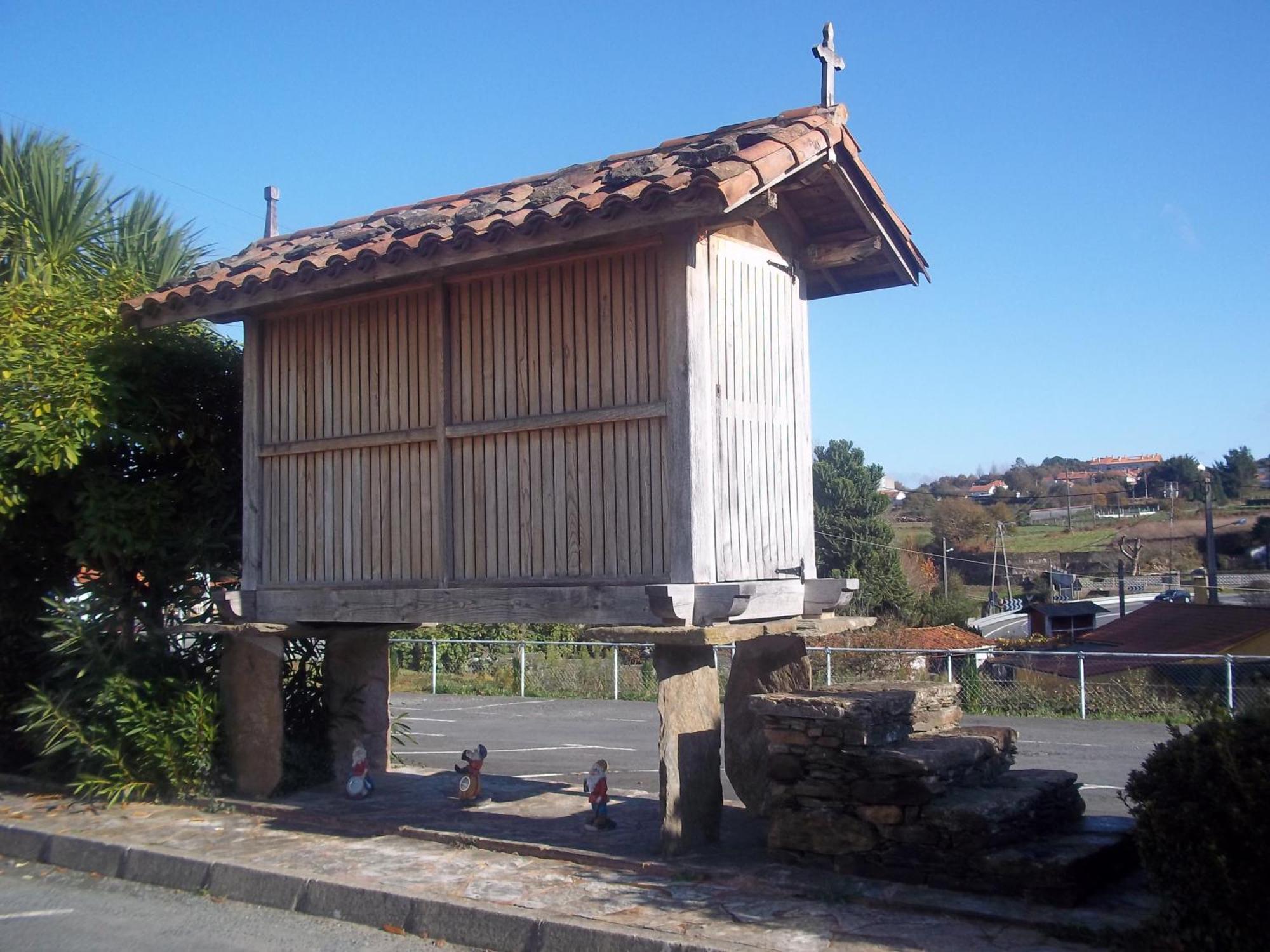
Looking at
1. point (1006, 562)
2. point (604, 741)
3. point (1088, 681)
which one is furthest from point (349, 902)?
point (1006, 562)

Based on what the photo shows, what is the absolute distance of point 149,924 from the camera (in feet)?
20.5

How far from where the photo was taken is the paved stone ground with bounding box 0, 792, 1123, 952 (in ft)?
17.0

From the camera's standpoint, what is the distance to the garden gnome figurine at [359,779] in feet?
29.2

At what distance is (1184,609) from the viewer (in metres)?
25.9

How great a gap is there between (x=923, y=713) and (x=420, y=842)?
3418 millimetres

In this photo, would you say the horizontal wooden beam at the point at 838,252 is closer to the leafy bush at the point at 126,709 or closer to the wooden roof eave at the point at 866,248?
the wooden roof eave at the point at 866,248

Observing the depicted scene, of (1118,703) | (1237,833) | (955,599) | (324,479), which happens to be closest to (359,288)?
(324,479)

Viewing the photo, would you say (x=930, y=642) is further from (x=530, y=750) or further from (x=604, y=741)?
(x=530, y=750)

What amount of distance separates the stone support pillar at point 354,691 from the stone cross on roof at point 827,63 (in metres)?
5.54

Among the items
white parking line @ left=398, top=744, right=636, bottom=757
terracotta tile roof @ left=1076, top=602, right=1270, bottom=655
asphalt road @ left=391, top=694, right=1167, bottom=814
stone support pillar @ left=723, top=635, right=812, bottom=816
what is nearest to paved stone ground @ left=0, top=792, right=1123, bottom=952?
stone support pillar @ left=723, top=635, right=812, bottom=816

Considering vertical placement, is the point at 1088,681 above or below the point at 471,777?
below

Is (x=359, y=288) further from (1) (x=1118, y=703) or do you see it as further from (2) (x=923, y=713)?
(1) (x=1118, y=703)

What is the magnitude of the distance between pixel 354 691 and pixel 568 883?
4.01m

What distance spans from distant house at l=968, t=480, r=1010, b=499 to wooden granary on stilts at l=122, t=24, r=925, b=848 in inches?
3692
